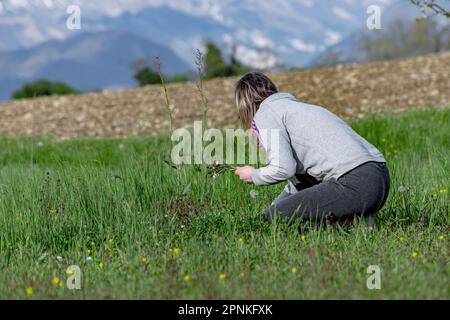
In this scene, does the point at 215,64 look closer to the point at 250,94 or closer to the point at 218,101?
the point at 218,101

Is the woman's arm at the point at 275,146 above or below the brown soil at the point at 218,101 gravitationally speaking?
below

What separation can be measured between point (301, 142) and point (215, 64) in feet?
63.9

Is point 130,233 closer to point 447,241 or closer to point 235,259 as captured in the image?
point 235,259

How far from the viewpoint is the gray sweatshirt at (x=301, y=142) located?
4176mm

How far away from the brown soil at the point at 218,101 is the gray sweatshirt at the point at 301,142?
6376 mm

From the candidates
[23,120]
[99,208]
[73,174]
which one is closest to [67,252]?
[99,208]

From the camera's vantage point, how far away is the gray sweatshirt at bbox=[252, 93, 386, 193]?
4176mm

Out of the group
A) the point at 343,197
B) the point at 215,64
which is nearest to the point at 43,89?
the point at 215,64

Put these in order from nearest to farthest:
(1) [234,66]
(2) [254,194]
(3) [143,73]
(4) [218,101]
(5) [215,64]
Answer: (2) [254,194] → (4) [218,101] → (5) [215,64] → (1) [234,66] → (3) [143,73]

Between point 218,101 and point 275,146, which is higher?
point 218,101

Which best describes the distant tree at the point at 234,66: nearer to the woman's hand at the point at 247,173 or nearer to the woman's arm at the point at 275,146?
the woman's hand at the point at 247,173

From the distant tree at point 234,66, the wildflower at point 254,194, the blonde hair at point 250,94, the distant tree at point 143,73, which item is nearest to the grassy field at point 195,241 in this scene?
the wildflower at point 254,194

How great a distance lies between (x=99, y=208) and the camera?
4539 mm

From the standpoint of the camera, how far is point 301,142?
4.25 meters
